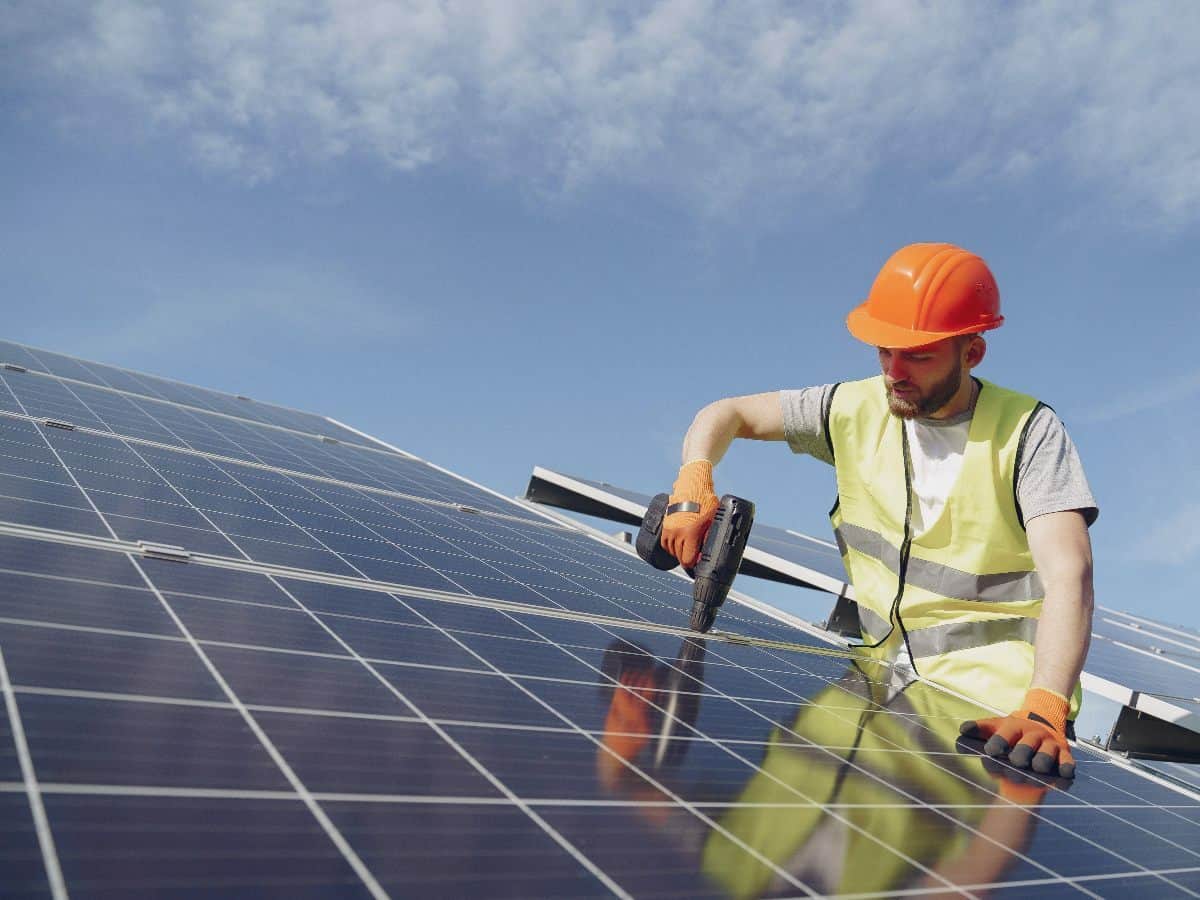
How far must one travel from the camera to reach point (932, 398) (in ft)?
18.6

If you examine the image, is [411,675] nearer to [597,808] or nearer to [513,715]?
[513,715]

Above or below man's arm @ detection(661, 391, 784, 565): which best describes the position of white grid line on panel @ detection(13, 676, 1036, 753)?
below

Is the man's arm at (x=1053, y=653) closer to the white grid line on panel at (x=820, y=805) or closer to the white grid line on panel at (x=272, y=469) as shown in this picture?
the white grid line on panel at (x=820, y=805)

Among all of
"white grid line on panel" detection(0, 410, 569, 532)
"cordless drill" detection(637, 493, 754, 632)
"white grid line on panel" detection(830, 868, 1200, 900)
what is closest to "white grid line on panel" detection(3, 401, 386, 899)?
"white grid line on panel" detection(830, 868, 1200, 900)

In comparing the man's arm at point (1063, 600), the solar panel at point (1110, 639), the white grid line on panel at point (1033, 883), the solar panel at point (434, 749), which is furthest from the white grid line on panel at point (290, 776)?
the solar panel at point (1110, 639)

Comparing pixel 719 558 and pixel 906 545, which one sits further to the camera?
pixel 906 545

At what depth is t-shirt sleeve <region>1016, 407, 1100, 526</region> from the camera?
5.09 meters

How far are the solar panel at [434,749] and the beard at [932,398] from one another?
1.51m

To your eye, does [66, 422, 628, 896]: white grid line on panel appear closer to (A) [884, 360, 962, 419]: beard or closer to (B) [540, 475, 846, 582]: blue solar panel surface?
(A) [884, 360, 962, 419]: beard

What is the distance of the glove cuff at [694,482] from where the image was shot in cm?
600

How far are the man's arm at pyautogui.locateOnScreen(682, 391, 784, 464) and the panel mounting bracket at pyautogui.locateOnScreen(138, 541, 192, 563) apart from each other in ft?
10.5

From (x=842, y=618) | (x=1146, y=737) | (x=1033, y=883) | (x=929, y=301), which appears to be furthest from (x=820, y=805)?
(x=842, y=618)

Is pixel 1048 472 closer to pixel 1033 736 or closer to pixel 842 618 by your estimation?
pixel 1033 736

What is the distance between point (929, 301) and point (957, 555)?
56.7 inches
